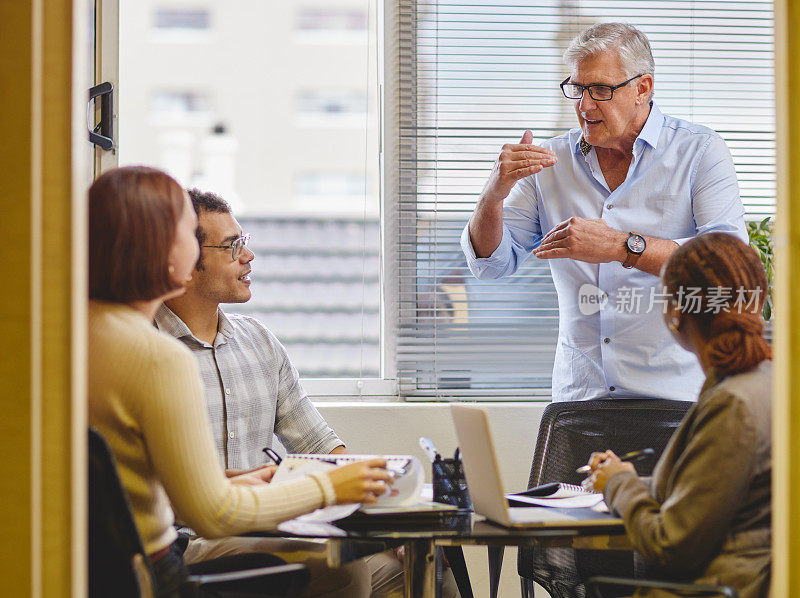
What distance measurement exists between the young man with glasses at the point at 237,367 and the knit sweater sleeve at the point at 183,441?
3.16 feet

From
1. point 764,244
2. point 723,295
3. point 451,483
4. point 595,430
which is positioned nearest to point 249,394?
point 451,483

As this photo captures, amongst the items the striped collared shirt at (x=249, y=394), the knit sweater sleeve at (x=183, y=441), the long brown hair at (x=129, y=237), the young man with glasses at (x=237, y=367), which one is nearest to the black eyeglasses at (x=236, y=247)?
the young man with glasses at (x=237, y=367)

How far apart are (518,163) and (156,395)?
5.24 ft

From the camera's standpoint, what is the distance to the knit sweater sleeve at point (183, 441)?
4.92 feet

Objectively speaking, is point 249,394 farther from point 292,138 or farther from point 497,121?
point 497,121

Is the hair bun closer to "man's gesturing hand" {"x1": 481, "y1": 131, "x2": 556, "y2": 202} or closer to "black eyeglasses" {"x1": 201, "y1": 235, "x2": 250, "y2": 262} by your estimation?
"man's gesturing hand" {"x1": 481, "y1": 131, "x2": 556, "y2": 202}

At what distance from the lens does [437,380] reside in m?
3.44

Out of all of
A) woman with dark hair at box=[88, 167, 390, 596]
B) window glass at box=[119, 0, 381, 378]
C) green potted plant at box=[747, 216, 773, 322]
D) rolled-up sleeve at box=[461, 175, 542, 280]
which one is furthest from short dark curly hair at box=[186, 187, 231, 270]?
green potted plant at box=[747, 216, 773, 322]

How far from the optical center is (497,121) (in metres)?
3.47

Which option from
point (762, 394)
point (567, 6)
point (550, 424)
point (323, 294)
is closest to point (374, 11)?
point (567, 6)

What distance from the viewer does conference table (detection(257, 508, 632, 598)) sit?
1702mm

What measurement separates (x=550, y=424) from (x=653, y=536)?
1123mm

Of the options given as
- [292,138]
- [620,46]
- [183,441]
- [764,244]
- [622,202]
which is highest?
[620,46]

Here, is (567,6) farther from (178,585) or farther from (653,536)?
(178,585)
